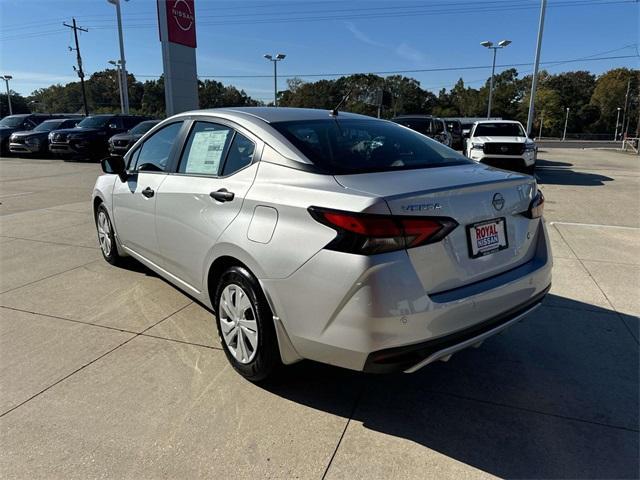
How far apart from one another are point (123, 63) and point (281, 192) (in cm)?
3086

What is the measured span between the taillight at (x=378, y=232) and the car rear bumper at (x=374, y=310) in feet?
0.14

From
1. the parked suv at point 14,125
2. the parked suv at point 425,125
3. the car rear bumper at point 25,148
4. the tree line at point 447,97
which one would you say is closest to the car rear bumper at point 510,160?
the parked suv at point 425,125

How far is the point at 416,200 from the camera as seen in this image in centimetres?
221

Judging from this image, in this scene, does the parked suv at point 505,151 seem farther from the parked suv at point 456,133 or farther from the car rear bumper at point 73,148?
the car rear bumper at point 73,148

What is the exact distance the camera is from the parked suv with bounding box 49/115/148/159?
17562 millimetres

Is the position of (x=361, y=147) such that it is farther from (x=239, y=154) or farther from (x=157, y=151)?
(x=157, y=151)

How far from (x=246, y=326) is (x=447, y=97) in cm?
10886

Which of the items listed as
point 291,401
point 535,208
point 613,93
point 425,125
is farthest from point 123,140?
point 613,93

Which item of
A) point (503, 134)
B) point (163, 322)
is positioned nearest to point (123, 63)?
point (503, 134)

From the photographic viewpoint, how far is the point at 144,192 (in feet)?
12.8

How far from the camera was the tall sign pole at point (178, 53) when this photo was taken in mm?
19828

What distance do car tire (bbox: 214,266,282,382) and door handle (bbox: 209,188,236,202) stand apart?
43 cm

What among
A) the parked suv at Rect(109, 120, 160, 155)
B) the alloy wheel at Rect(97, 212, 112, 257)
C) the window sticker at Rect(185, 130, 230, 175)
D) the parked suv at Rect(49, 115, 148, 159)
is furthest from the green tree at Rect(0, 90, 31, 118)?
the window sticker at Rect(185, 130, 230, 175)

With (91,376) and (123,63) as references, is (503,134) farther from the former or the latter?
(123,63)
